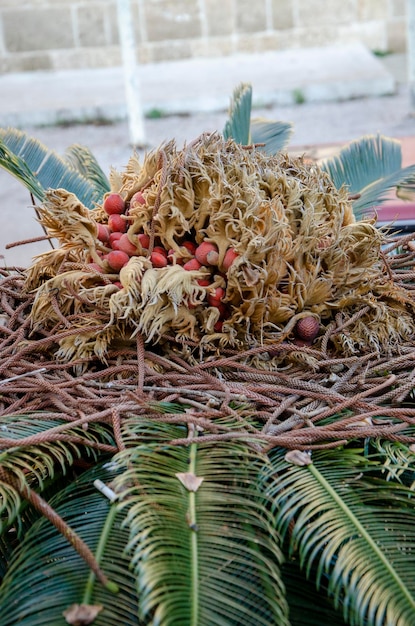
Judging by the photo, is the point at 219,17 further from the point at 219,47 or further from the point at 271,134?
the point at 271,134

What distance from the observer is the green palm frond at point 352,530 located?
1035mm

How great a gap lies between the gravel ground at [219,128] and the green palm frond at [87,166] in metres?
3.92

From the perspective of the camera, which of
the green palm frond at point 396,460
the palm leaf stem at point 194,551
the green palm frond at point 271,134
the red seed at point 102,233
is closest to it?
the palm leaf stem at point 194,551

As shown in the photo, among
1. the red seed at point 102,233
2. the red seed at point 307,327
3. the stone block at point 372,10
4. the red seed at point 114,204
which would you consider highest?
the stone block at point 372,10

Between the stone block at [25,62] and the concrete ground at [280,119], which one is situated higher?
the stone block at [25,62]

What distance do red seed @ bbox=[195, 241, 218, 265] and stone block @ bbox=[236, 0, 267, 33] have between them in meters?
8.37

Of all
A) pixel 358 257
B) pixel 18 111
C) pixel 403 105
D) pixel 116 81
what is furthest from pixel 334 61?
pixel 358 257

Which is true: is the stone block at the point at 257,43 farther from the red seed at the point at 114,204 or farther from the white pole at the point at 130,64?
the red seed at the point at 114,204

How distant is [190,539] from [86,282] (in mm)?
660

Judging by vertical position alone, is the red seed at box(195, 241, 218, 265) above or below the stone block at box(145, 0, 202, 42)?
below

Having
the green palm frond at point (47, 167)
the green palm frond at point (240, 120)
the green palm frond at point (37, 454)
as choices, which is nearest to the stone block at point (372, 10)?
the green palm frond at point (240, 120)

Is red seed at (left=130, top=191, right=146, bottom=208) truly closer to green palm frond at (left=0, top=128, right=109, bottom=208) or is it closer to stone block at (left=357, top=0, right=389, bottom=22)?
green palm frond at (left=0, top=128, right=109, bottom=208)

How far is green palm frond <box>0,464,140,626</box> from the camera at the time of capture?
1.02m

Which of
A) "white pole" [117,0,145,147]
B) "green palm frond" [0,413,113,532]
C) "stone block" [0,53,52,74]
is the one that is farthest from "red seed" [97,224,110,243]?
"stone block" [0,53,52,74]
